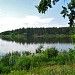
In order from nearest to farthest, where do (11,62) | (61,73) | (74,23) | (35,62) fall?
1. (61,73)
2. (74,23)
3. (35,62)
4. (11,62)

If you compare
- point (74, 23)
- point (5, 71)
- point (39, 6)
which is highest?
point (39, 6)

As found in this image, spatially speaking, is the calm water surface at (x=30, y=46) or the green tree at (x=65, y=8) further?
the calm water surface at (x=30, y=46)

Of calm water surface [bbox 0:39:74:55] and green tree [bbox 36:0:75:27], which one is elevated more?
green tree [bbox 36:0:75:27]

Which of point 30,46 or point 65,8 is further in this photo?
point 30,46

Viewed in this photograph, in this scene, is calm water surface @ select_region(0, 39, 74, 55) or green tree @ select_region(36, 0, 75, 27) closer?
green tree @ select_region(36, 0, 75, 27)

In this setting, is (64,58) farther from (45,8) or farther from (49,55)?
(45,8)

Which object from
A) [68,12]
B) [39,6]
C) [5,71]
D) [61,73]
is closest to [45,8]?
[39,6]

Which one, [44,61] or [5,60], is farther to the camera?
[5,60]

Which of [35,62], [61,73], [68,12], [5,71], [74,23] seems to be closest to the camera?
[61,73]

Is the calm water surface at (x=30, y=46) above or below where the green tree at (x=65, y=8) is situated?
below

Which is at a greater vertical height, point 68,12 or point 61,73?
point 68,12

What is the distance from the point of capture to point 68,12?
14086 mm

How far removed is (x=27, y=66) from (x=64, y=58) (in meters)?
3.16

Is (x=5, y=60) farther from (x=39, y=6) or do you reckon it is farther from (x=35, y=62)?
(x=39, y=6)
